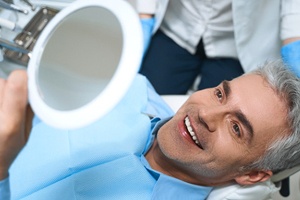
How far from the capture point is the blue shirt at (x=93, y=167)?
1029 mm

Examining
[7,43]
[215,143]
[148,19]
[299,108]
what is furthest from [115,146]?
[148,19]

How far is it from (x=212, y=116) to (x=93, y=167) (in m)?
0.38

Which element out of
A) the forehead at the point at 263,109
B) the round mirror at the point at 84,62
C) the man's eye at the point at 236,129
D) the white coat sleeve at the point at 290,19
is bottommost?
the man's eye at the point at 236,129

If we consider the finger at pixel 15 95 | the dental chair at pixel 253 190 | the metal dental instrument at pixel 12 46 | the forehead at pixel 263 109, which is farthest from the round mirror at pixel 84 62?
the dental chair at pixel 253 190

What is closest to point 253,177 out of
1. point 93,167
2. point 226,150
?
point 226,150

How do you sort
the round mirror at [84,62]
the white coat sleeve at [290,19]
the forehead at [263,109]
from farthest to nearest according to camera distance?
the white coat sleeve at [290,19] < the forehead at [263,109] < the round mirror at [84,62]

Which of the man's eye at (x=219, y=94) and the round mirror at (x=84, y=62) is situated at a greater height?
the round mirror at (x=84, y=62)

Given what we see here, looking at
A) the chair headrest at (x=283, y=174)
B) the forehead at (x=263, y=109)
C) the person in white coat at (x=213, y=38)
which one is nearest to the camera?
the forehead at (x=263, y=109)

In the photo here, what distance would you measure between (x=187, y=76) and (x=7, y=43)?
2.88 feet

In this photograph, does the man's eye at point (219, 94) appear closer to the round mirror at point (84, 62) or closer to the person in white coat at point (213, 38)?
the person in white coat at point (213, 38)

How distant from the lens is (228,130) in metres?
1.03

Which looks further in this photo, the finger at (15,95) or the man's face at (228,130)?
the man's face at (228,130)

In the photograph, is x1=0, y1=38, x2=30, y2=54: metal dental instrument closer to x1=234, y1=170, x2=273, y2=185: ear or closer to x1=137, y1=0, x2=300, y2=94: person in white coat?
x1=137, y1=0, x2=300, y2=94: person in white coat

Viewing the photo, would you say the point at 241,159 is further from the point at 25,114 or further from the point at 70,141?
the point at 25,114
